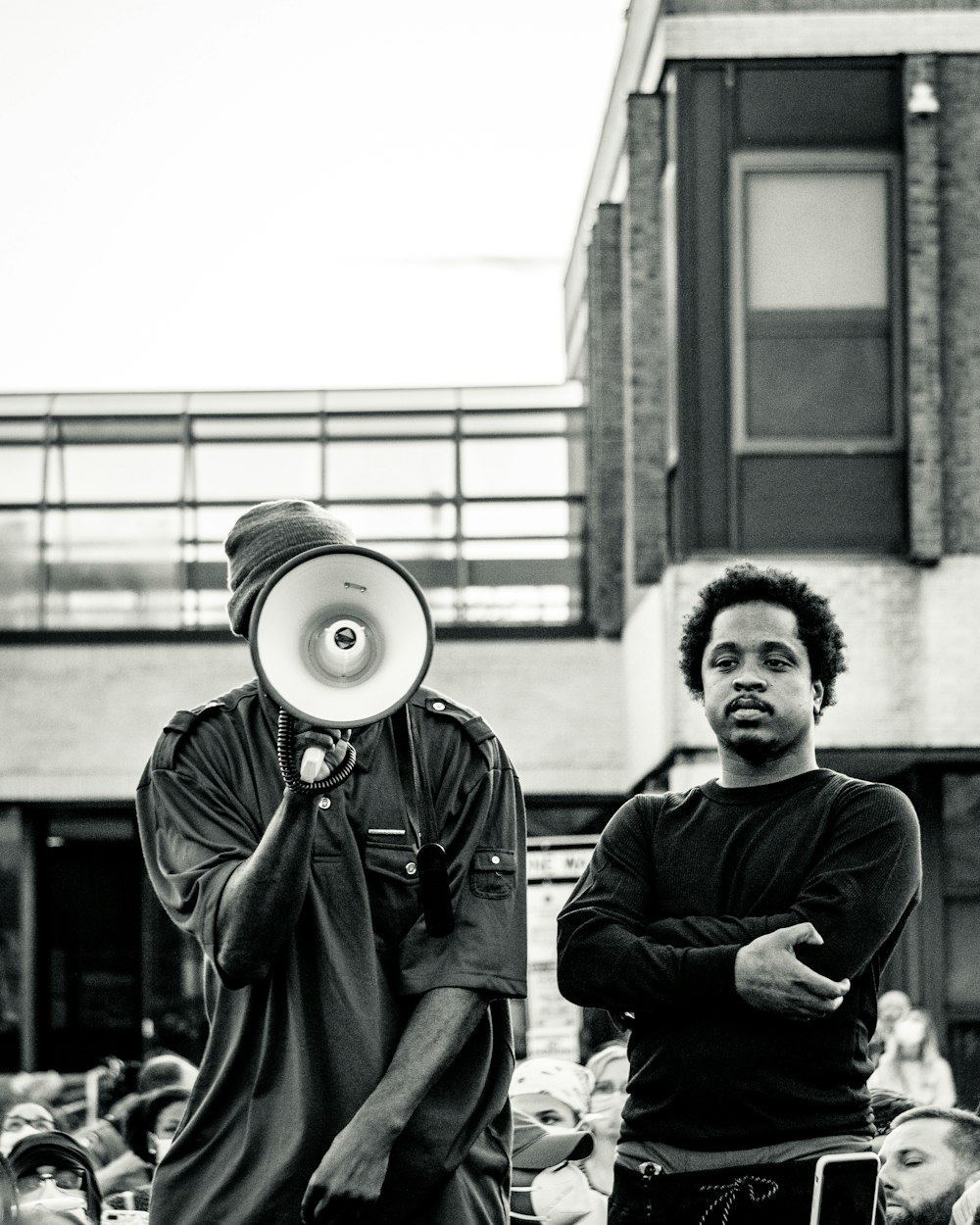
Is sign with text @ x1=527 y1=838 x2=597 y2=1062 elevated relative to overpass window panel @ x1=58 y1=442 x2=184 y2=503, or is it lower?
lower

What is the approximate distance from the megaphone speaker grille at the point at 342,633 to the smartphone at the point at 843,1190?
119 centimetres

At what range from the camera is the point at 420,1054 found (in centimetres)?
332

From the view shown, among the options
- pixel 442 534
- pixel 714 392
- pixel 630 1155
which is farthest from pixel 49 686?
pixel 630 1155

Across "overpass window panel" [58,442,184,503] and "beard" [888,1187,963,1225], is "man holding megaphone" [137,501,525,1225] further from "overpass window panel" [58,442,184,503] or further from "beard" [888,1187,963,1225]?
"overpass window panel" [58,442,184,503]

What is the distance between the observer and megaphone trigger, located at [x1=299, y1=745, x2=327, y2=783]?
319 centimetres

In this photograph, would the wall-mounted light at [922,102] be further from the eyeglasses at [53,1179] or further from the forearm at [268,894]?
the forearm at [268,894]

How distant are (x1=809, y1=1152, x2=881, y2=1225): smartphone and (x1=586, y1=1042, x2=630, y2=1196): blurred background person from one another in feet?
7.33

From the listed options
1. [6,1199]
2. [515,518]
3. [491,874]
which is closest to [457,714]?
[491,874]

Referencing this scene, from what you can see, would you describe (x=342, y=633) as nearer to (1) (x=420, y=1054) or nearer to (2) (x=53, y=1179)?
(1) (x=420, y=1054)

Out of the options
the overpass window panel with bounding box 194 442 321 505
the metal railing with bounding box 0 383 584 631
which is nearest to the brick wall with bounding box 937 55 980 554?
the metal railing with bounding box 0 383 584 631

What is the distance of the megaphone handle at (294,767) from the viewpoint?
3189mm

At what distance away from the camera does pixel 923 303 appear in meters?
17.4

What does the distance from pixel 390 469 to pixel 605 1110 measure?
1732 cm

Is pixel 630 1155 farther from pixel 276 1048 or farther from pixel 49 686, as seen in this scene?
pixel 49 686
